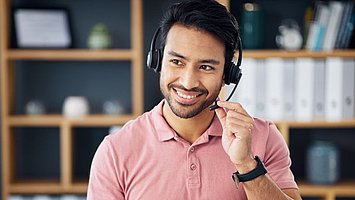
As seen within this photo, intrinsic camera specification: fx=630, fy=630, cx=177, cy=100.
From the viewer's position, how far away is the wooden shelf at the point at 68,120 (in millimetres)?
3172

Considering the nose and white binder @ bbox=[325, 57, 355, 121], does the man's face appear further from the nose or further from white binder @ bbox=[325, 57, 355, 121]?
white binder @ bbox=[325, 57, 355, 121]

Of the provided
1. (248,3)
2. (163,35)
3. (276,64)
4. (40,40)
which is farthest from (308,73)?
(163,35)

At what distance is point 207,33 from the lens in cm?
160

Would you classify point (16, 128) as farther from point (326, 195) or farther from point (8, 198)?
point (326, 195)

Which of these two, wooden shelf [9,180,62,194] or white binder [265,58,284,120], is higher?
white binder [265,58,284,120]

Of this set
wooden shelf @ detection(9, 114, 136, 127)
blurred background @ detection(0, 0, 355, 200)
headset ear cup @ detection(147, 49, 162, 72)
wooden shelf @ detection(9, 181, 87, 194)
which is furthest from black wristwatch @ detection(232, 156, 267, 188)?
wooden shelf @ detection(9, 181, 87, 194)

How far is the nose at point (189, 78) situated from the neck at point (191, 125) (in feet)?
0.44

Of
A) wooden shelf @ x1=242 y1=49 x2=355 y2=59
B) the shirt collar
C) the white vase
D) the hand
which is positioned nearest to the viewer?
the hand

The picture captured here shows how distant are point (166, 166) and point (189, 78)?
0.24 metres

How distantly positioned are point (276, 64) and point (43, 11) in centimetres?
123

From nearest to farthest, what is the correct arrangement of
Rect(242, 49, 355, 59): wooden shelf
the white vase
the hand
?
the hand, Rect(242, 49, 355, 59): wooden shelf, the white vase

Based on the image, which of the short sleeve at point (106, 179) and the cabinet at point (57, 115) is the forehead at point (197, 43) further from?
the cabinet at point (57, 115)

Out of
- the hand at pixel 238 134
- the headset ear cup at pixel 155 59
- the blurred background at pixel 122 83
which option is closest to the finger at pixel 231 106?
the hand at pixel 238 134

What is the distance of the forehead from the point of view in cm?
159
